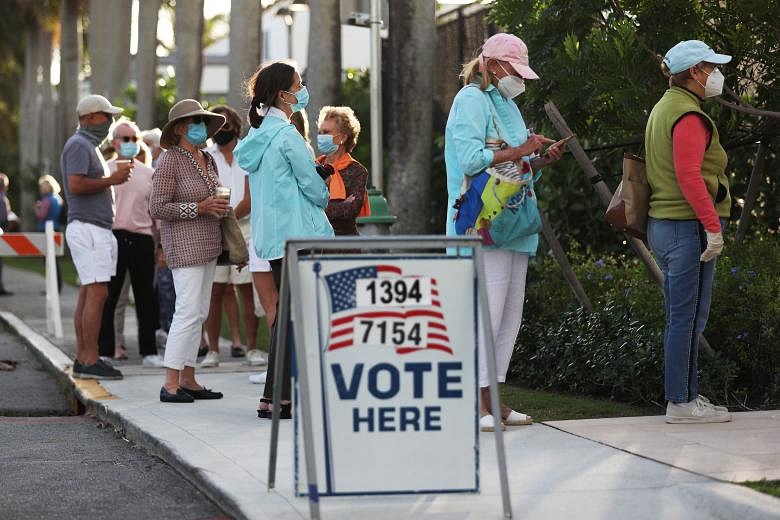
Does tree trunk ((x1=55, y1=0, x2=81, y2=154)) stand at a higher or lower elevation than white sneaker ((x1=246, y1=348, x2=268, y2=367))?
higher

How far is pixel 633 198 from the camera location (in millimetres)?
7492

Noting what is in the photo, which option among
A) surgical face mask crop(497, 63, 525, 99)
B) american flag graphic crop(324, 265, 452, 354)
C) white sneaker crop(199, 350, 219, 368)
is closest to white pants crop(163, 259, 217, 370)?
white sneaker crop(199, 350, 219, 368)

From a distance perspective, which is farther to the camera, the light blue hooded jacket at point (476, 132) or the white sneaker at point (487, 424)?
the white sneaker at point (487, 424)

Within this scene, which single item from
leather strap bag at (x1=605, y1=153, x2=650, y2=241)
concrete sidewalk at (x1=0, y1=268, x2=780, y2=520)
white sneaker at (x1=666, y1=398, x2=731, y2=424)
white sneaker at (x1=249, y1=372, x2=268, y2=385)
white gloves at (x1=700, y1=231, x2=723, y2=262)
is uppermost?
leather strap bag at (x1=605, y1=153, x2=650, y2=241)

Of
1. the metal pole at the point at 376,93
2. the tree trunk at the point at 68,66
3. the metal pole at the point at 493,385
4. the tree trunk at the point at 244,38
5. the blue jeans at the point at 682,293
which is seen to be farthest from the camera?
the tree trunk at the point at 68,66

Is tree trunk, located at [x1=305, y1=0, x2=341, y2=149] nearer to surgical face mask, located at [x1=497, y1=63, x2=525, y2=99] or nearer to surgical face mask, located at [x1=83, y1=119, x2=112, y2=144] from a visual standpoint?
surgical face mask, located at [x1=83, y1=119, x2=112, y2=144]

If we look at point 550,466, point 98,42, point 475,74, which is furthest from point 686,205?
point 98,42

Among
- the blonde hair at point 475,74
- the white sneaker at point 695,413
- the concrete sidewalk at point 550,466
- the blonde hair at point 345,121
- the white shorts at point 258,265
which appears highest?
the blonde hair at point 475,74

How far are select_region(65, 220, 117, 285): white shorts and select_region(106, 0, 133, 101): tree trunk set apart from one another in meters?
20.5

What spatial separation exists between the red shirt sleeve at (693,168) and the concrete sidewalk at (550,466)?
1116mm

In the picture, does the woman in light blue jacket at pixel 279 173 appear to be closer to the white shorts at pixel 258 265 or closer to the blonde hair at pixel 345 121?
the white shorts at pixel 258 265

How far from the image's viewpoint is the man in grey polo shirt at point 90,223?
10.1 meters

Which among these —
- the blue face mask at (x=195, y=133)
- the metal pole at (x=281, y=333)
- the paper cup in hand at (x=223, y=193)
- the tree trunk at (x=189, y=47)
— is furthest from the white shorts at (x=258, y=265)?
the tree trunk at (x=189, y=47)

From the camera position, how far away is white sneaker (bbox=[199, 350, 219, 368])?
1098 cm
